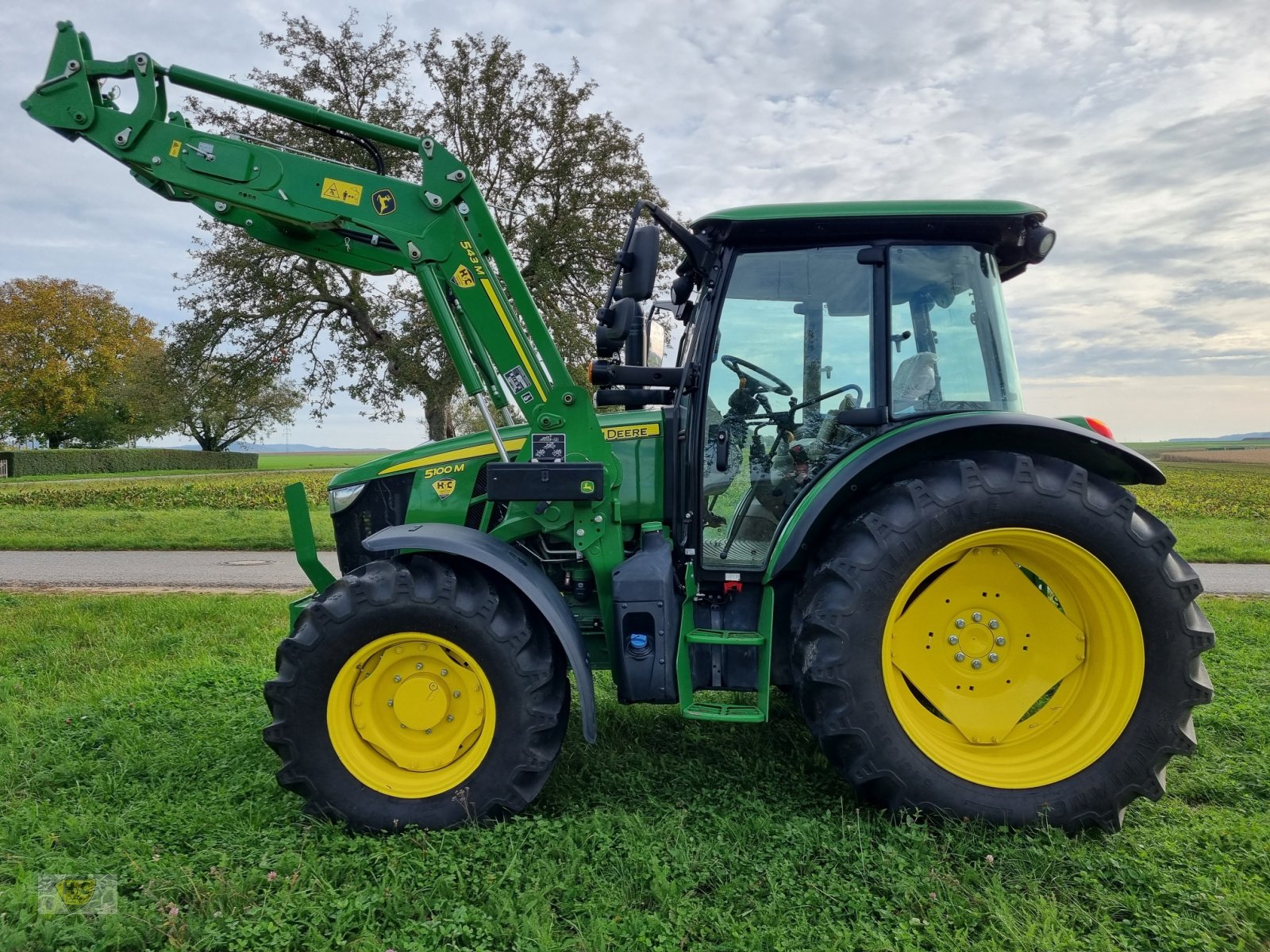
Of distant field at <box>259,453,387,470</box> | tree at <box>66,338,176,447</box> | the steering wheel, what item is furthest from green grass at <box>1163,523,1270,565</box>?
tree at <box>66,338,176,447</box>

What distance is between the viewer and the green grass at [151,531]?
36.1ft

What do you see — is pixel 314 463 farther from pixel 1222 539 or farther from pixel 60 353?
pixel 1222 539

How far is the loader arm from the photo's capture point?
10.3 ft

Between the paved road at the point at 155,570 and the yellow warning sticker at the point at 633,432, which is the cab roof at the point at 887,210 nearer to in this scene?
the yellow warning sticker at the point at 633,432

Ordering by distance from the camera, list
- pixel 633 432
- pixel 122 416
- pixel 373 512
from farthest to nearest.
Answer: pixel 122 416 < pixel 373 512 < pixel 633 432

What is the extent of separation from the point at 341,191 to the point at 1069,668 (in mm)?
3512

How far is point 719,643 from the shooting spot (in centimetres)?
317

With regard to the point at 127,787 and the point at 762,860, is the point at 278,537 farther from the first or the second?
the point at 762,860

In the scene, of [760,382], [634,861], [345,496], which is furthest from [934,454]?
Answer: [345,496]

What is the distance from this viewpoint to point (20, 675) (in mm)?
4996

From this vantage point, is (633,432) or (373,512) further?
(373,512)

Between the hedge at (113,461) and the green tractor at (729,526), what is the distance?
35.8 metres

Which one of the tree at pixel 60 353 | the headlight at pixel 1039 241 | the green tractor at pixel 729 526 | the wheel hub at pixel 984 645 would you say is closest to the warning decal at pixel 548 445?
the green tractor at pixel 729 526

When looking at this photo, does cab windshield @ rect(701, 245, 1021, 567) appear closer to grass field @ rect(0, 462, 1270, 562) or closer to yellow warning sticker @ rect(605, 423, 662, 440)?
yellow warning sticker @ rect(605, 423, 662, 440)
